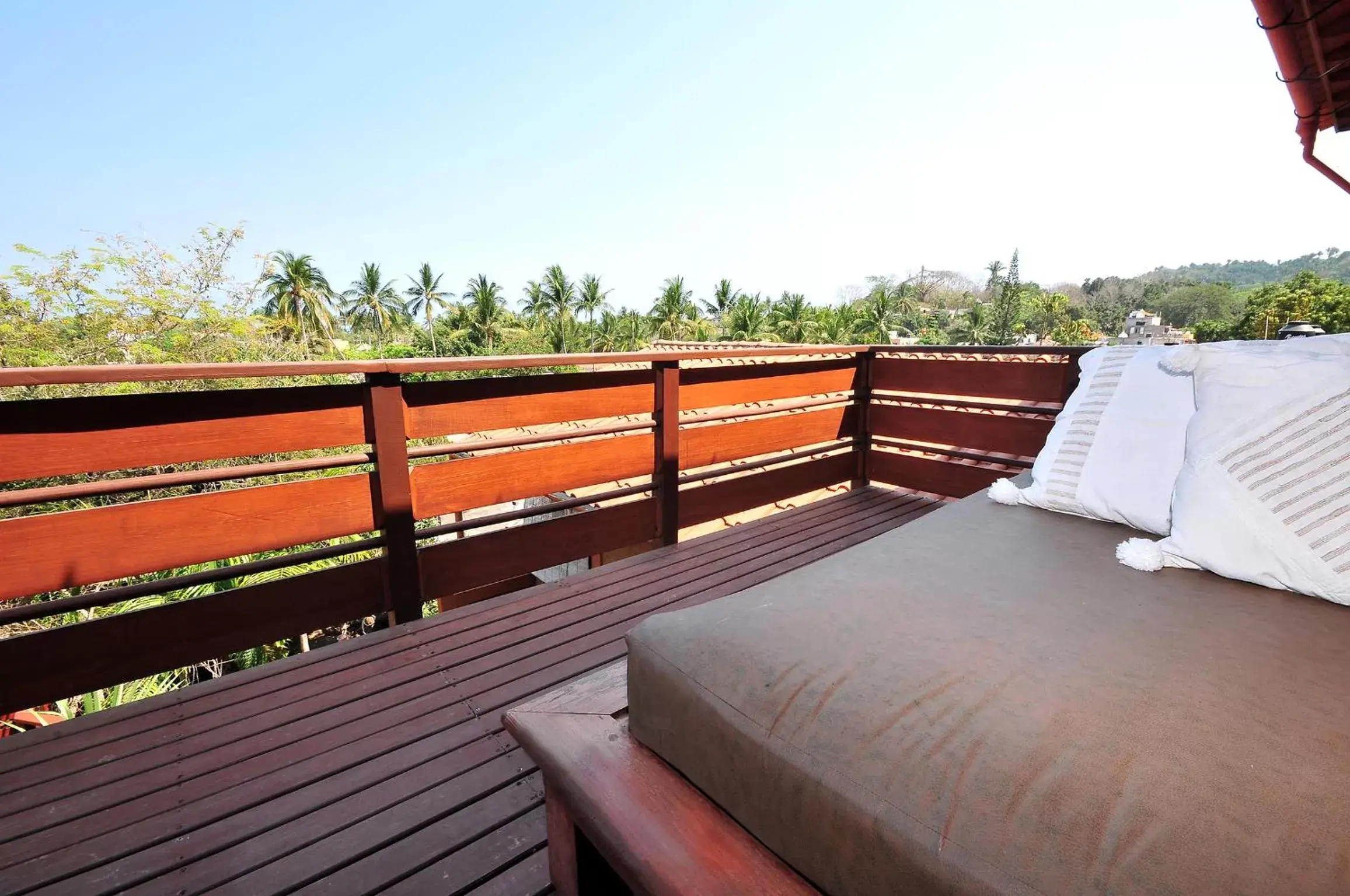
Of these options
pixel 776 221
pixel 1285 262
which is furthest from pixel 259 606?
pixel 1285 262

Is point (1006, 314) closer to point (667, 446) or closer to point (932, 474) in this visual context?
point (932, 474)

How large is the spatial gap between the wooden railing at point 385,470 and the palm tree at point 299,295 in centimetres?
2584

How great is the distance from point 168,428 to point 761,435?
239 centimetres

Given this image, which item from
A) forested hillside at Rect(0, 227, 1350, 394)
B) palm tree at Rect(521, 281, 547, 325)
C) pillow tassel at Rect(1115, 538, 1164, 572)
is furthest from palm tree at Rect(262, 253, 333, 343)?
pillow tassel at Rect(1115, 538, 1164, 572)

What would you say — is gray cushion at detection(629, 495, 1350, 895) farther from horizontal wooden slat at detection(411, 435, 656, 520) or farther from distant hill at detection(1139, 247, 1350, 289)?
distant hill at detection(1139, 247, 1350, 289)

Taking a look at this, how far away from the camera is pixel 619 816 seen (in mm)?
808

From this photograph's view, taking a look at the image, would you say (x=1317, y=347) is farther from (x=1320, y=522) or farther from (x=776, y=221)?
(x=776, y=221)

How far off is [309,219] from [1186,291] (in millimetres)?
53340

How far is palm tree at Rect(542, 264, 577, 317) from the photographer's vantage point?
99.2 feet

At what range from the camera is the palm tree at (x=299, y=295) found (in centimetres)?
2391

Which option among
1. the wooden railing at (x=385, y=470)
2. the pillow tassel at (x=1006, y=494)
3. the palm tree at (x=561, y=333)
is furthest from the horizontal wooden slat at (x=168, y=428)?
the palm tree at (x=561, y=333)

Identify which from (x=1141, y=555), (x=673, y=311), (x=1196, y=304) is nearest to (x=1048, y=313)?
(x=1196, y=304)

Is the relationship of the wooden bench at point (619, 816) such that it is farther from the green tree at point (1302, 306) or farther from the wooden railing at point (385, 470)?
the green tree at point (1302, 306)

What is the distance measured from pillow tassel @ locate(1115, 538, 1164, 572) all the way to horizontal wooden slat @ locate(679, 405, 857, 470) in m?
1.84
